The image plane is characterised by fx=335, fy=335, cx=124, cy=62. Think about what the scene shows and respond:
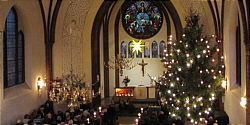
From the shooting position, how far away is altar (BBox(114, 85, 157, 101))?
2308cm

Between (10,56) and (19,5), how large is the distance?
104 inches

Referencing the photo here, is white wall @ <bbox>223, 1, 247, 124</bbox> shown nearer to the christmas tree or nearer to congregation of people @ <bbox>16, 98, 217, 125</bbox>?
the christmas tree

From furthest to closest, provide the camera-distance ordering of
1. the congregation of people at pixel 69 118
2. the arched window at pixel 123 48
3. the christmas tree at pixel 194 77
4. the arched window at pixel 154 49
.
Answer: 1. the arched window at pixel 123 48
2. the arched window at pixel 154 49
3. the christmas tree at pixel 194 77
4. the congregation of people at pixel 69 118

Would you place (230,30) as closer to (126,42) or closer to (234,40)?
(234,40)

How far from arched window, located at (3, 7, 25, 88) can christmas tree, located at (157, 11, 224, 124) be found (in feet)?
26.5

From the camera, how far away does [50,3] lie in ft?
66.2

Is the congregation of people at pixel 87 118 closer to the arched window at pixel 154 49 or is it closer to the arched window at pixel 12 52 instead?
the arched window at pixel 12 52

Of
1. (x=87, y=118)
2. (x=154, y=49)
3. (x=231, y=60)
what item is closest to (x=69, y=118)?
(x=87, y=118)

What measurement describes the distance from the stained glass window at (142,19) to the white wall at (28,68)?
1026 cm

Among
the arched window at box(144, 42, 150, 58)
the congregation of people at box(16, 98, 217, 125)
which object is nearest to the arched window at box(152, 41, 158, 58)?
the arched window at box(144, 42, 150, 58)

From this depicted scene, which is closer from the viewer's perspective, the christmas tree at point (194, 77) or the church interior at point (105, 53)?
the church interior at point (105, 53)

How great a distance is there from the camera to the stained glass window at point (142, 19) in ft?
94.1

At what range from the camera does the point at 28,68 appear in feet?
61.6

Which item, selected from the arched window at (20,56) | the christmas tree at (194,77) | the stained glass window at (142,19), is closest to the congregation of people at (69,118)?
the arched window at (20,56)
